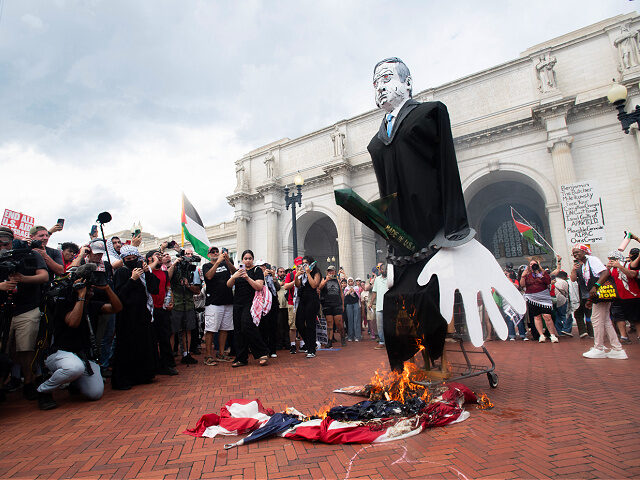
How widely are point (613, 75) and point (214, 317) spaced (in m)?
22.5

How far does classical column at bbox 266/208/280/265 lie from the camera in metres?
27.6

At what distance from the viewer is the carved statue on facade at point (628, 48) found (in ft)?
56.4

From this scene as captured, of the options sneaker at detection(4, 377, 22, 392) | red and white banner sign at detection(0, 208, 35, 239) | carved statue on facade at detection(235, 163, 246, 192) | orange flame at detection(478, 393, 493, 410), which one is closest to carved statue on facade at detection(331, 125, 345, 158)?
carved statue on facade at detection(235, 163, 246, 192)

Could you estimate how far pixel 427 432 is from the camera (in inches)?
112

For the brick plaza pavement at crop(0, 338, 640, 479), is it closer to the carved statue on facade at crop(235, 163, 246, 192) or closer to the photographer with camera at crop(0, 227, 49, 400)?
the photographer with camera at crop(0, 227, 49, 400)

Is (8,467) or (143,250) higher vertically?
(143,250)

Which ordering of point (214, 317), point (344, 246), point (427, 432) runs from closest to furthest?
point (427, 432)
point (214, 317)
point (344, 246)

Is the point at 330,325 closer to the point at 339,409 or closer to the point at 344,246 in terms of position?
the point at 339,409

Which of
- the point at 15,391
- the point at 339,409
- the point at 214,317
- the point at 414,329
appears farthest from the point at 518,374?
the point at 15,391

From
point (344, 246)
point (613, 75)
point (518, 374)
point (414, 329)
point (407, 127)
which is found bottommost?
point (518, 374)

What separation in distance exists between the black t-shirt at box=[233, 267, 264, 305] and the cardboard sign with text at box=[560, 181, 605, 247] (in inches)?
313

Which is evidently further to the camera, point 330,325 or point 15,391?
point 330,325

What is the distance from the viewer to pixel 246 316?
6.62 metres

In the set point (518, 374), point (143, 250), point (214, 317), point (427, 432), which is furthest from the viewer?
point (143, 250)
